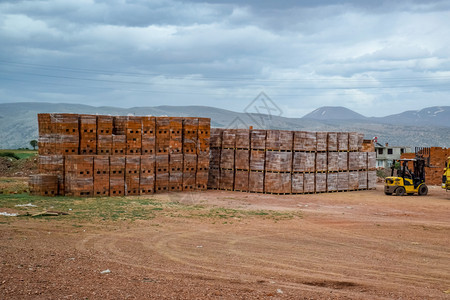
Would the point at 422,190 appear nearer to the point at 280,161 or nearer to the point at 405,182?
the point at 405,182

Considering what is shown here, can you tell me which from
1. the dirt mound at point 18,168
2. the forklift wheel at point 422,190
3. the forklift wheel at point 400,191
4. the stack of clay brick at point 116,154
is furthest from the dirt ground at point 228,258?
the dirt mound at point 18,168

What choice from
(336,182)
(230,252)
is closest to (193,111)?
(336,182)

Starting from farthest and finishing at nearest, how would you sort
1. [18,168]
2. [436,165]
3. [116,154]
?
[18,168] → [436,165] → [116,154]

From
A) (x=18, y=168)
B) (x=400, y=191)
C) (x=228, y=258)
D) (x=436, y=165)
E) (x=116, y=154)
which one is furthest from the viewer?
(x=18, y=168)

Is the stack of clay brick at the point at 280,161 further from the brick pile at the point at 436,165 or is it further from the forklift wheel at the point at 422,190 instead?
the brick pile at the point at 436,165

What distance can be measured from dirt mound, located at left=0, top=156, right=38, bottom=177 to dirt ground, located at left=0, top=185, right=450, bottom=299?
19080 mm

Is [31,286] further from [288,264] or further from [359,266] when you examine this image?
[359,266]

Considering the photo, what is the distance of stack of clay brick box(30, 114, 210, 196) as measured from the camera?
54.6 feet

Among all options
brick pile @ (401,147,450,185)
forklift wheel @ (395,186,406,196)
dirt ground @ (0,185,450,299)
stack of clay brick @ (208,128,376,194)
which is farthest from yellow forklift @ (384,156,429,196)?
brick pile @ (401,147,450,185)

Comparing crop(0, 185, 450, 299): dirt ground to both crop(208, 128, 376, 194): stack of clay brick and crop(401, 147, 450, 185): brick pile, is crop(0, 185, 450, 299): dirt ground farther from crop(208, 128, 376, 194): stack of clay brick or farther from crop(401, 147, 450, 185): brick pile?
crop(401, 147, 450, 185): brick pile

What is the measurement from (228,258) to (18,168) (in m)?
26.3

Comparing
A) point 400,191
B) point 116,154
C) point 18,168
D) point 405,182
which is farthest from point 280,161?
point 18,168

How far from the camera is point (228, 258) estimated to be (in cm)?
851

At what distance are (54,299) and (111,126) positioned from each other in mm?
12326
